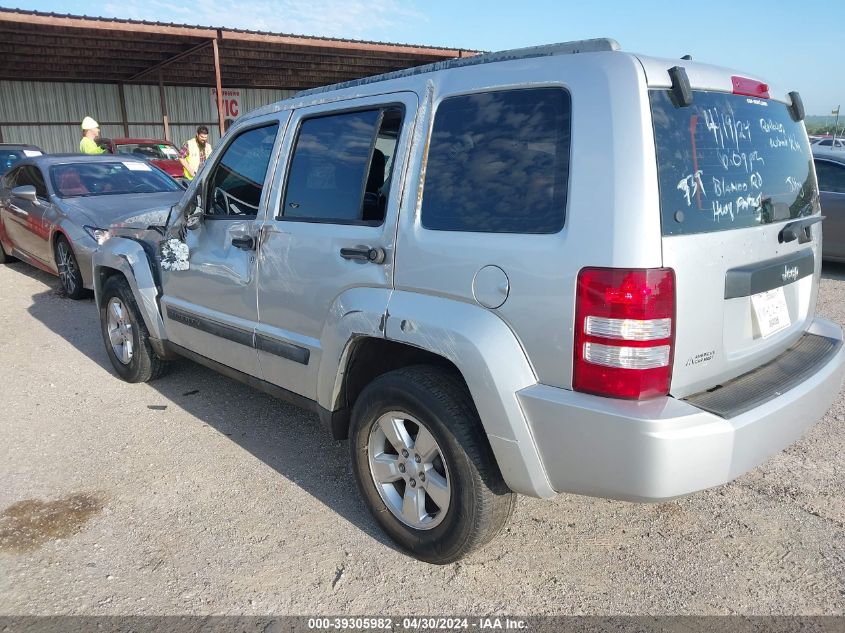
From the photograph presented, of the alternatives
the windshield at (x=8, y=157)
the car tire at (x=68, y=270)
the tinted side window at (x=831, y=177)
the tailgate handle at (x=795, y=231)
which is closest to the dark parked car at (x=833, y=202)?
the tinted side window at (x=831, y=177)

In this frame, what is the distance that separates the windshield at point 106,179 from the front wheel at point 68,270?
0.65 metres

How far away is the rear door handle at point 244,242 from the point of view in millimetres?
3297

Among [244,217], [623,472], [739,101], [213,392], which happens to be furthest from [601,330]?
[213,392]

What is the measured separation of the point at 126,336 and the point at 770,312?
4.18m

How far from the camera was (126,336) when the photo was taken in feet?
15.5

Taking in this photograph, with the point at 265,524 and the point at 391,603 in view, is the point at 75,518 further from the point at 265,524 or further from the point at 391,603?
the point at 391,603

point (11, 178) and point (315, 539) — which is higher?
point (11, 178)

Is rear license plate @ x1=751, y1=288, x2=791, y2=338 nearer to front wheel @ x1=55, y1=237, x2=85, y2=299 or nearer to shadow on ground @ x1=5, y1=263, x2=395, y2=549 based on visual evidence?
shadow on ground @ x1=5, y1=263, x2=395, y2=549

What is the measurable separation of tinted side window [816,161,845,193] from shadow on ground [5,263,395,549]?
7099 mm

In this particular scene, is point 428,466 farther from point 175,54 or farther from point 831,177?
point 175,54

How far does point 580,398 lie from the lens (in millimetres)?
2084

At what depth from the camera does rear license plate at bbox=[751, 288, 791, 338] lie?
7.91 ft

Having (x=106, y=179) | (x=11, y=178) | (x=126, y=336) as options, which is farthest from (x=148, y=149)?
(x=126, y=336)

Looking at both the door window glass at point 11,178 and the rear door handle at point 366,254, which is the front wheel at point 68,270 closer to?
the door window glass at point 11,178
